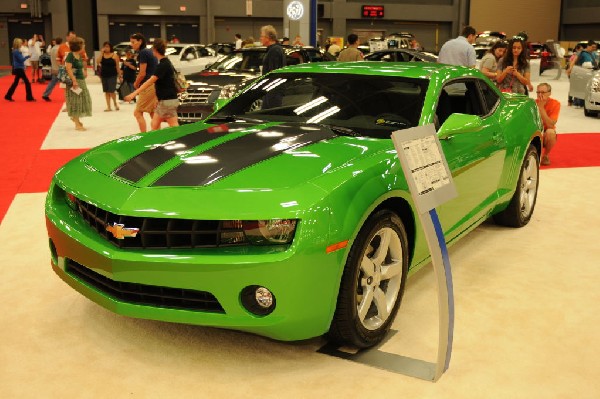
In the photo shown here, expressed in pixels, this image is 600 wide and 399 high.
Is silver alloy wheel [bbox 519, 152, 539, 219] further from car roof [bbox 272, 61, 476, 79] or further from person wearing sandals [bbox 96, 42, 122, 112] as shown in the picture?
person wearing sandals [bbox 96, 42, 122, 112]

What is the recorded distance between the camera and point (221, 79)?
37.2 feet

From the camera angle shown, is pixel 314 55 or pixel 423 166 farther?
pixel 314 55

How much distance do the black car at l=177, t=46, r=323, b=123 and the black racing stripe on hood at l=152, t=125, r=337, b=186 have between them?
6646 mm

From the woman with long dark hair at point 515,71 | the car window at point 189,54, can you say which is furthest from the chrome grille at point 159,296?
the car window at point 189,54

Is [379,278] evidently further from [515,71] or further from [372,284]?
[515,71]

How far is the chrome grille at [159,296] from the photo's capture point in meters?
3.02

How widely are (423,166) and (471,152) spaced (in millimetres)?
1528

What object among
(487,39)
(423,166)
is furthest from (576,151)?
(487,39)

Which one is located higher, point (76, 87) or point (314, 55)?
point (314, 55)

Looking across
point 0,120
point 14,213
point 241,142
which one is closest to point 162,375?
point 241,142

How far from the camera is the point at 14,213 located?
6094mm

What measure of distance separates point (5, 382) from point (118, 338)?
60cm

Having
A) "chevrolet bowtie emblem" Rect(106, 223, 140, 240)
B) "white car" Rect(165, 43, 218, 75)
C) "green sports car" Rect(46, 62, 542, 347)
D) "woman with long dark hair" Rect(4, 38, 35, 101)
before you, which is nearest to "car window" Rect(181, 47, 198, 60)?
"white car" Rect(165, 43, 218, 75)

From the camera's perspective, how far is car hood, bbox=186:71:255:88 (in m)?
11.2
